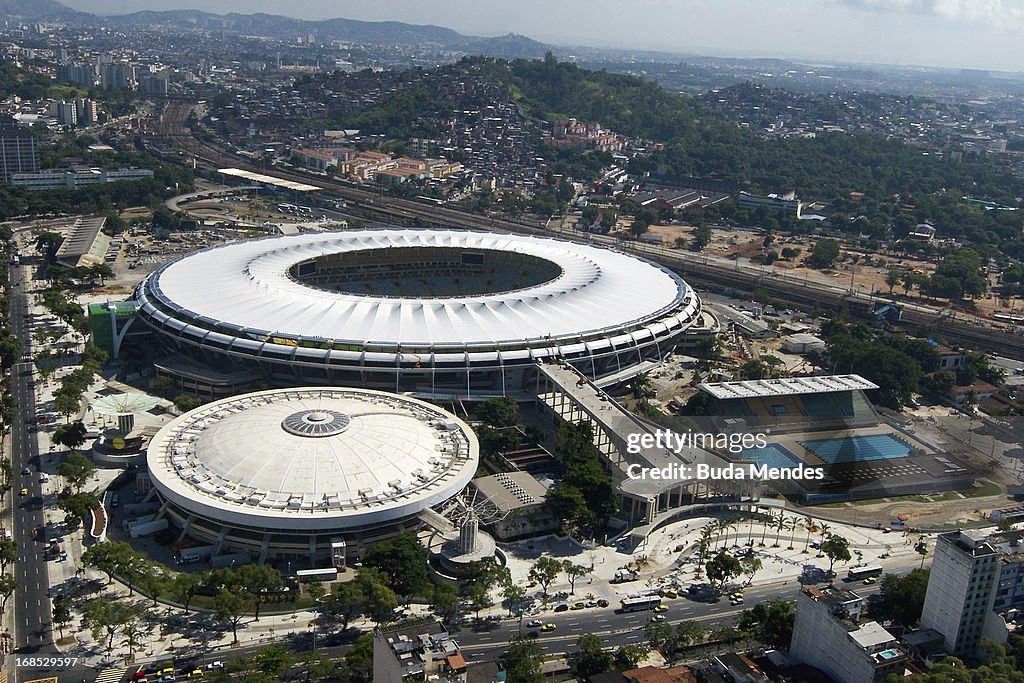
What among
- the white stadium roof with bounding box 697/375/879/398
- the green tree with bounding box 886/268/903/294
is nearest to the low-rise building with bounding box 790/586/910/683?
the white stadium roof with bounding box 697/375/879/398

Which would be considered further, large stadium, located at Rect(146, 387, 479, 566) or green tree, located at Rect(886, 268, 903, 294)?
green tree, located at Rect(886, 268, 903, 294)

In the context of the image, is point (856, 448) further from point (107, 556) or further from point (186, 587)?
point (107, 556)

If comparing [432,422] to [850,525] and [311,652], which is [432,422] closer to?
[311,652]

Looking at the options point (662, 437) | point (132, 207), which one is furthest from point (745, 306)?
point (132, 207)

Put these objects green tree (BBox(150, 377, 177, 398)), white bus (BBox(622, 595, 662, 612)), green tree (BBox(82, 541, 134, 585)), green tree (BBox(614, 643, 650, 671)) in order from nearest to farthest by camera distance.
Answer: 1. green tree (BBox(614, 643, 650, 671))
2. green tree (BBox(82, 541, 134, 585))
3. white bus (BBox(622, 595, 662, 612))
4. green tree (BBox(150, 377, 177, 398))

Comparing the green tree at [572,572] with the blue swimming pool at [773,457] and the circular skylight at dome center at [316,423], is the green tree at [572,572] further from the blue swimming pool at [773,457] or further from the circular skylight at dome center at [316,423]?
the blue swimming pool at [773,457]

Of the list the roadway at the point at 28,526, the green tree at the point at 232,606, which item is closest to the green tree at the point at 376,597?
the green tree at the point at 232,606

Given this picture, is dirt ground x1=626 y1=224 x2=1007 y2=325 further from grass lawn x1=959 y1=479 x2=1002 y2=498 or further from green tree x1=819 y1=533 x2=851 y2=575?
green tree x1=819 y1=533 x2=851 y2=575
